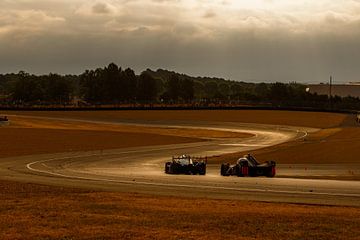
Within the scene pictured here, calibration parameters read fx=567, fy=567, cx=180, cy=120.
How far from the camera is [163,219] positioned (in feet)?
59.1

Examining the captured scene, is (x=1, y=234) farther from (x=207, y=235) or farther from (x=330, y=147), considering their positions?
(x=330, y=147)

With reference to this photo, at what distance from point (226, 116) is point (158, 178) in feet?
257

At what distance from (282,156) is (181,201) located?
95.8 feet

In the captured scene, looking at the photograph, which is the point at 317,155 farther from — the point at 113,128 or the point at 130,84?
the point at 130,84

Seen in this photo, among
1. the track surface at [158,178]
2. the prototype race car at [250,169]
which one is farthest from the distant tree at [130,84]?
the prototype race car at [250,169]

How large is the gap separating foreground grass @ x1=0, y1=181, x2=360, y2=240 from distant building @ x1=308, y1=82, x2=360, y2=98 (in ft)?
542

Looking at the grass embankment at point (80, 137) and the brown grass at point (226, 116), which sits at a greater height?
the brown grass at point (226, 116)

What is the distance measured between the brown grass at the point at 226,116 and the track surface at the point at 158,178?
4362cm

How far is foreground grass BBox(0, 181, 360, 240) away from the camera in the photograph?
15453 mm

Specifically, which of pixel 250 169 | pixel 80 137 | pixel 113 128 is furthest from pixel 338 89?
pixel 250 169

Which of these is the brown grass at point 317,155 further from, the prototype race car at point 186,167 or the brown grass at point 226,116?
the brown grass at point 226,116

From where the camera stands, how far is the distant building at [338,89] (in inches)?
7177

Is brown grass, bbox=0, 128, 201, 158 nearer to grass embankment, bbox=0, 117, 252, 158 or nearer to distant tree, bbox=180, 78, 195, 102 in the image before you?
grass embankment, bbox=0, 117, 252, 158

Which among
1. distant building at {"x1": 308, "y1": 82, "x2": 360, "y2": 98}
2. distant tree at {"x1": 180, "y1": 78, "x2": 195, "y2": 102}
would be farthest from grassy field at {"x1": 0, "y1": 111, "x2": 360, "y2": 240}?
distant tree at {"x1": 180, "y1": 78, "x2": 195, "y2": 102}
